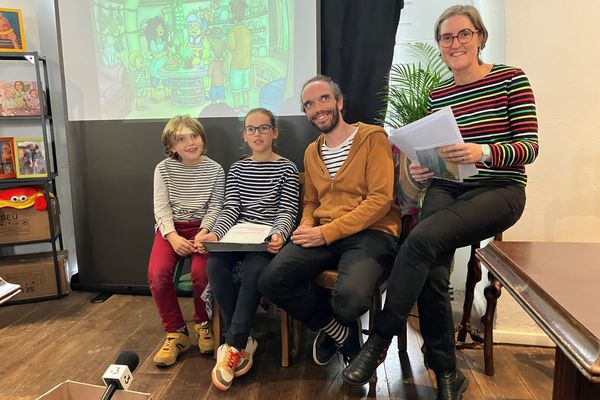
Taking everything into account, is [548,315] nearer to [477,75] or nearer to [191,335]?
[477,75]

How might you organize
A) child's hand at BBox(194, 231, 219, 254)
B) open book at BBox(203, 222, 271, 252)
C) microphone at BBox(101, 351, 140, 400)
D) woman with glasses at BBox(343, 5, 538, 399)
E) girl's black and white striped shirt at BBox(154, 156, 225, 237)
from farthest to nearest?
girl's black and white striped shirt at BBox(154, 156, 225, 237), child's hand at BBox(194, 231, 219, 254), open book at BBox(203, 222, 271, 252), woman with glasses at BBox(343, 5, 538, 399), microphone at BBox(101, 351, 140, 400)

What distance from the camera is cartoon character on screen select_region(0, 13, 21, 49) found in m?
2.43

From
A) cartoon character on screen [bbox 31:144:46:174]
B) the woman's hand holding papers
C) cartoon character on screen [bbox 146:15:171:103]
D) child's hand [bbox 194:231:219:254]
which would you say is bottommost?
child's hand [bbox 194:231:219:254]

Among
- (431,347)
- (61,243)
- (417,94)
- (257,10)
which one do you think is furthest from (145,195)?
(431,347)

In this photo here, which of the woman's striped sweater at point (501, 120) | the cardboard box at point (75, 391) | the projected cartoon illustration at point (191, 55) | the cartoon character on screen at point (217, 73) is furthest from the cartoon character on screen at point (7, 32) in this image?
the woman's striped sweater at point (501, 120)

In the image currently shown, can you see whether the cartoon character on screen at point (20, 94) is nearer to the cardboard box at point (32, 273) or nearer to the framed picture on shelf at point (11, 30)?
the framed picture on shelf at point (11, 30)

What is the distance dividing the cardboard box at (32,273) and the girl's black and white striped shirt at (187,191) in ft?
2.97

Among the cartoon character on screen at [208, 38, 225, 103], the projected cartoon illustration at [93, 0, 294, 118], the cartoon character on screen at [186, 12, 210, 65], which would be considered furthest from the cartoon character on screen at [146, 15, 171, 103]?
the cartoon character on screen at [208, 38, 225, 103]

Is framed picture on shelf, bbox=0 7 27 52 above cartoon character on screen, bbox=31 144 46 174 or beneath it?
above

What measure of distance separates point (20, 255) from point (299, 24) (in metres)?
2.13

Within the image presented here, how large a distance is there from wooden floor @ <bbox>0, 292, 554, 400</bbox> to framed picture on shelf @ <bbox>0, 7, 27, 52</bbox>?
1500 mm

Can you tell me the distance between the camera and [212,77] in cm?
244

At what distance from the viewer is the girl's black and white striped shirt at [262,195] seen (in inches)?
78.5

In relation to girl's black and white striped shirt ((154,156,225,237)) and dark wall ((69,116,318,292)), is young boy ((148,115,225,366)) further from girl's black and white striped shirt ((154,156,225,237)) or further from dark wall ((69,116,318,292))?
dark wall ((69,116,318,292))
